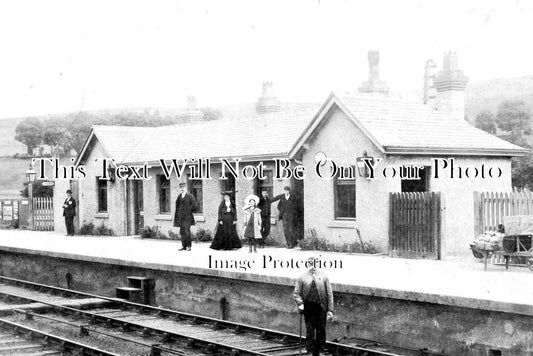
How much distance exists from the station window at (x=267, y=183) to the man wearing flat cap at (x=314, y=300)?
11.7 meters

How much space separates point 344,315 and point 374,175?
599 cm

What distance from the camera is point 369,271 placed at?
1536 cm

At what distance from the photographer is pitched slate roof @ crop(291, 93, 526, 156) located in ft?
62.5

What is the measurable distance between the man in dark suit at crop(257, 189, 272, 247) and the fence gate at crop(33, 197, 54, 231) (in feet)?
53.0

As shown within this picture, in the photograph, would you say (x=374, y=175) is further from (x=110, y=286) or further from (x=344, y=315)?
(x=110, y=286)

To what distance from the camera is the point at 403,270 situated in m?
15.5

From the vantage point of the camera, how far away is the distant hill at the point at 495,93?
307 feet

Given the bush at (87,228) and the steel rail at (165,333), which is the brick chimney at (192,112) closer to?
the bush at (87,228)

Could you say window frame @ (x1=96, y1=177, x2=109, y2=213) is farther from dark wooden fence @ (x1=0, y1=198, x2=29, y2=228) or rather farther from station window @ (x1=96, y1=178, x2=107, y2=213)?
dark wooden fence @ (x1=0, y1=198, x2=29, y2=228)

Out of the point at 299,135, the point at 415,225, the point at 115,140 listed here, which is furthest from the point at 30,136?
the point at 415,225

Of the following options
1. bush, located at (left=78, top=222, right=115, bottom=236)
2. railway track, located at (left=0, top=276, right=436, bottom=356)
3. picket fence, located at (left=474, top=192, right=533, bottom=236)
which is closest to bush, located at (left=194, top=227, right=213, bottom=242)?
bush, located at (left=78, top=222, right=115, bottom=236)

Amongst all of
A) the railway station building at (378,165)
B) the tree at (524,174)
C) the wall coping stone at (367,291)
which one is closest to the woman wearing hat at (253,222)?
the railway station building at (378,165)

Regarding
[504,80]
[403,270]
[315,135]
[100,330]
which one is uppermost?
[504,80]

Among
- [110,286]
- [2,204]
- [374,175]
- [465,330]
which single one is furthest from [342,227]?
[2,204]
